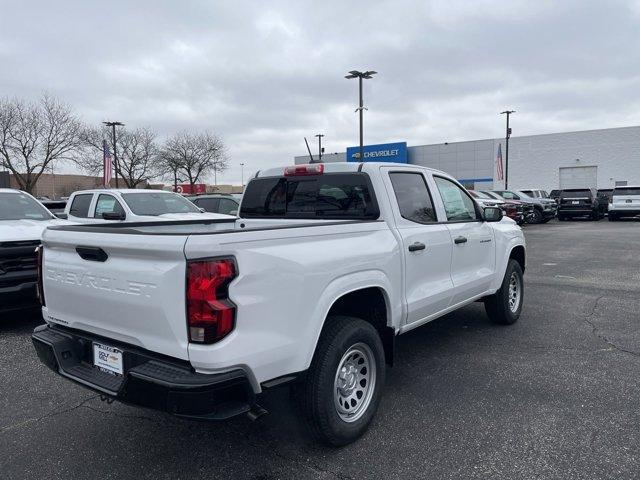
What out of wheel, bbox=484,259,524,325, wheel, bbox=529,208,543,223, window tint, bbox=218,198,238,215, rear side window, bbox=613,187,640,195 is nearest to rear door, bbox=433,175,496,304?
wheel, bbox=484,259,524,325

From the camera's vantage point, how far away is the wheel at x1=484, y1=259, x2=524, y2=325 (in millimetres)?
5801

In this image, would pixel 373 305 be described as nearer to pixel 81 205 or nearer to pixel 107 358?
pixel 107 358

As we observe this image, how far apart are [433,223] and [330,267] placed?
5.39 ft

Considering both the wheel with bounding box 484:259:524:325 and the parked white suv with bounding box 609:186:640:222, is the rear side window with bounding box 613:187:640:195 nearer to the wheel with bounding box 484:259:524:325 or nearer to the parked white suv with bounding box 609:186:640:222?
the parked white suv with bounding box 609:186:640:222

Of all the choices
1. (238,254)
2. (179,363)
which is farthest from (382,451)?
(238,254)

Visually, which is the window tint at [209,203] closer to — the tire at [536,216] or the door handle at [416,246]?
the door handle at [416,246]

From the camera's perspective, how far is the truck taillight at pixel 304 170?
4262 millimetres

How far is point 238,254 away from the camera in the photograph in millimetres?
2547

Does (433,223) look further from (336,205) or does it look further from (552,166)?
(552,166)

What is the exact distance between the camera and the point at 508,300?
232 inches

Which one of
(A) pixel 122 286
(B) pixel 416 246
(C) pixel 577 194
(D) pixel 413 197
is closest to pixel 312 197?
(D) pixel 413 197

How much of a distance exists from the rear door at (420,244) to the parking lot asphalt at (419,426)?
738mm

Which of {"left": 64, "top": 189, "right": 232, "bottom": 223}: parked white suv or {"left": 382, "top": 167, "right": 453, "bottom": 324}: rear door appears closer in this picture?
{"left": 382, "top": 167, "right": 453, "bottom": 324}: rear door

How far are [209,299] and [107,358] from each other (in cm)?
97
